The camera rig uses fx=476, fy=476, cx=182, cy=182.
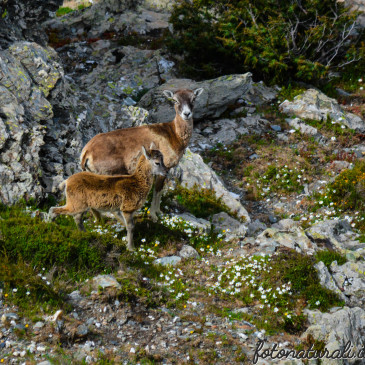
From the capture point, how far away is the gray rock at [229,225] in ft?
39.9

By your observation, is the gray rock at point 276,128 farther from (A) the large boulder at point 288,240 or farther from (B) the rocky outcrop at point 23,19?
(B) the rocky outcrop at point 23,19

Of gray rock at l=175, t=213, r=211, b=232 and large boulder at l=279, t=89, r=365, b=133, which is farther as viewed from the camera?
large boulder at l=279, t=89, r=365, b=133

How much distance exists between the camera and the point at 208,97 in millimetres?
18891

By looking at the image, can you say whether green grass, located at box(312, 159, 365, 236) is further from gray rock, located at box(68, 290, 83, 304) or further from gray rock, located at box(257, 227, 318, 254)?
gray rock, located at box(68, 290, 83, 304)

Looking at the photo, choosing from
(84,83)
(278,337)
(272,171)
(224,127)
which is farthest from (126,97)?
(278,337)

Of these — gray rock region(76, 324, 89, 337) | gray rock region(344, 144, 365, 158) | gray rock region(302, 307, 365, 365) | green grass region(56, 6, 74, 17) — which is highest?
gray rock region(302, 307, 365, 365)

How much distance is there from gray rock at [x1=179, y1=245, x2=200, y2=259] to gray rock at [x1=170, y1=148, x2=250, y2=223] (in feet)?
9.72

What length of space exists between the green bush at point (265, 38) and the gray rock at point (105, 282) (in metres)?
13.6

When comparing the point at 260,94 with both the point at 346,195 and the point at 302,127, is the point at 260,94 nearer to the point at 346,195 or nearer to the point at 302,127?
the point at 302,127

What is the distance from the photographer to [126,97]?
19438 mm

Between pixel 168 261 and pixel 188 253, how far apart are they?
64cm

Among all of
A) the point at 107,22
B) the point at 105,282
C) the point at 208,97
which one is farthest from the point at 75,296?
the point at 107,22

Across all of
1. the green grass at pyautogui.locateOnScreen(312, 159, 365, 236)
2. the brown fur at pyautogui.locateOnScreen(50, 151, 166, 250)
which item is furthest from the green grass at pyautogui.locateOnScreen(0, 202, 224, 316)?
the green grass at pyautogui.locateOnScreen(312, 159, 365, 236)

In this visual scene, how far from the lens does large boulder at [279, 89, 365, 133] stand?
18736mm
